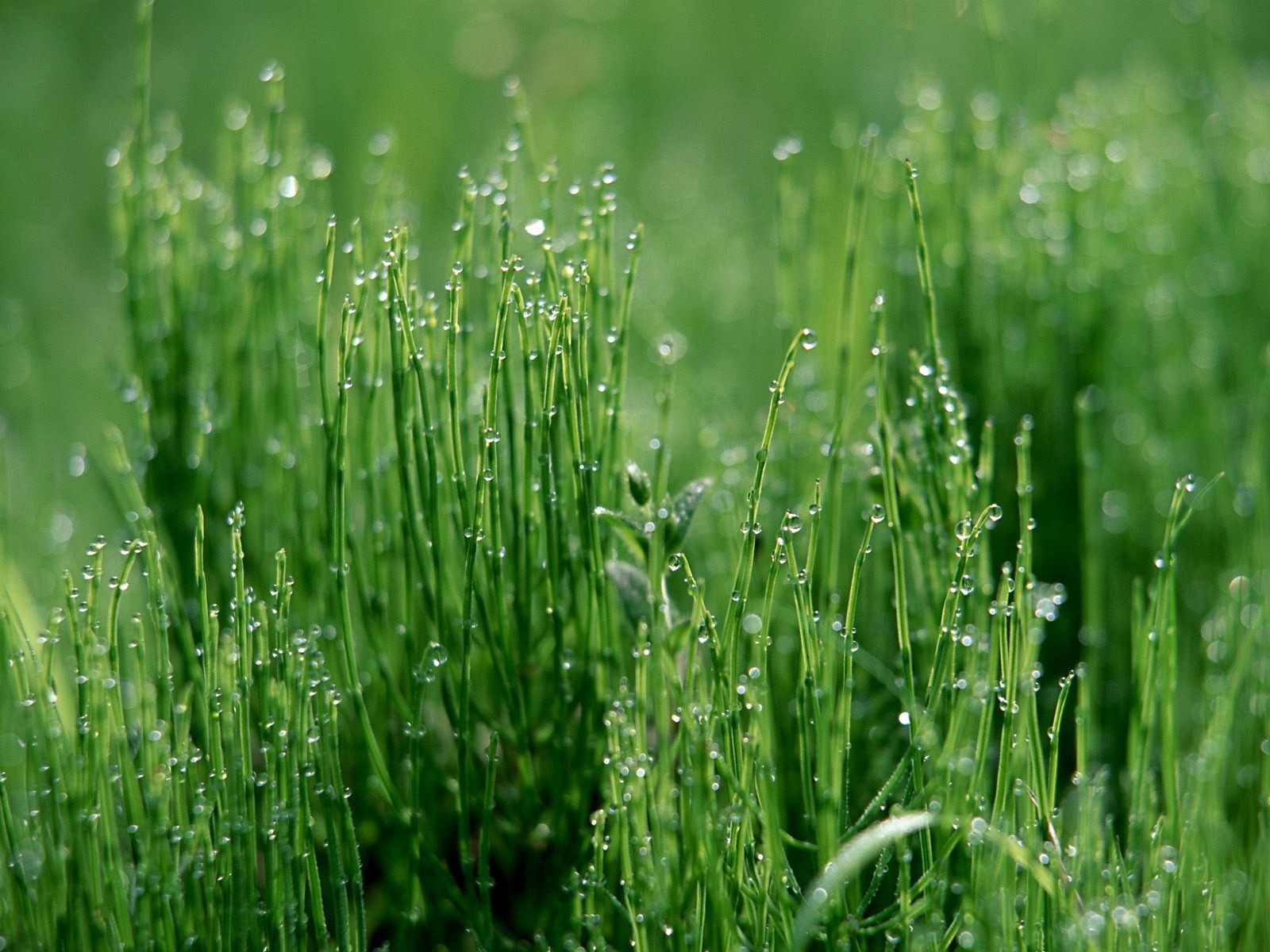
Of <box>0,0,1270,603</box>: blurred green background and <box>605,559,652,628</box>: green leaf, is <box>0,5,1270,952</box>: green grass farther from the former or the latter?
<box>0,0,1270,603</box>: blurred green background

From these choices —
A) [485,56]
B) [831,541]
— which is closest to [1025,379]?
[831,541]

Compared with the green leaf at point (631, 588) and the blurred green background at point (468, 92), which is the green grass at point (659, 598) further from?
the blurred green background at point (468, 92)

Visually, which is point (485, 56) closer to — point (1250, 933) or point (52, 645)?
point (52, 645)

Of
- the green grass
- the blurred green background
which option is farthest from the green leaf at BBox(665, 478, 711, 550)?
the blurred green background

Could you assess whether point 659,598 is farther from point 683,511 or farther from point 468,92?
point 468,92

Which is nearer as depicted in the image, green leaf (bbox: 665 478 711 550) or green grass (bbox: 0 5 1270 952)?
green grass (bbox: 0 5 1270 952)

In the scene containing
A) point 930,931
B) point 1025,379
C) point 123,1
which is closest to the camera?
point 930,931

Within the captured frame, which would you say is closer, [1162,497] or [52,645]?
[52,645]
